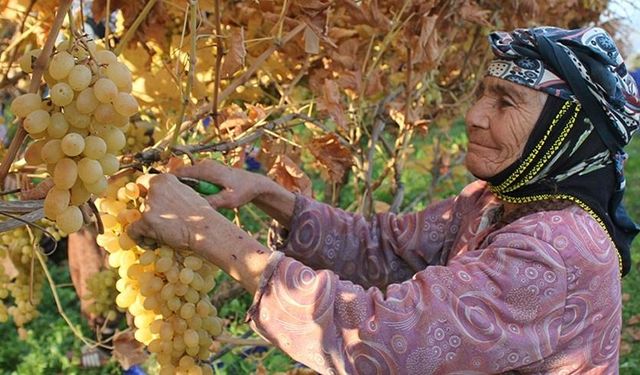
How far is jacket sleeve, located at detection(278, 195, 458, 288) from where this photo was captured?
1.80 meters

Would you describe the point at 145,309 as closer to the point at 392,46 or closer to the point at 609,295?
the point at 609,295

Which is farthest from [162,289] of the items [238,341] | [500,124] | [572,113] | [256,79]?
[256,79]

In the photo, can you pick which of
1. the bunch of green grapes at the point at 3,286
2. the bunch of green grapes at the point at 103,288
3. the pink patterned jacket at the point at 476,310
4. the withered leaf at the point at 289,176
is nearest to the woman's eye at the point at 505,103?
the pink patterned jacket at the point at 476,310

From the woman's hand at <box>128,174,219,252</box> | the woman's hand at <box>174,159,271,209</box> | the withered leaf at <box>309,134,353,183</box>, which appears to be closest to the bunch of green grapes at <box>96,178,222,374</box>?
the woman's hand at <box>128,174,219,252</box>

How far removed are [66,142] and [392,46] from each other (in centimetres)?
168

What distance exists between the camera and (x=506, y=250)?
1355 millimetres

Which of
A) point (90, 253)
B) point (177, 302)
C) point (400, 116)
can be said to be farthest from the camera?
point (90, 253)

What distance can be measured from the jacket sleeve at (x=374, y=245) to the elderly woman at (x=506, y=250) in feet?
0.40

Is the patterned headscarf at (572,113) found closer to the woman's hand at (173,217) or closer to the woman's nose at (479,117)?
the woman's nose at (479,117)

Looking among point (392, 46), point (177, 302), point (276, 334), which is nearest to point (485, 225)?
point (276, 334)

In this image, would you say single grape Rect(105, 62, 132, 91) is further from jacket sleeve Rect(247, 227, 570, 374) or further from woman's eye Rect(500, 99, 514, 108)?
woman's eye Rect(500, 99, 514, 108)

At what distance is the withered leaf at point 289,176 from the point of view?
177cm

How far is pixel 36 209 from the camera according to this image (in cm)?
102

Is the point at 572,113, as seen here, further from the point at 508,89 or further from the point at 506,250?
the point at 506,250
